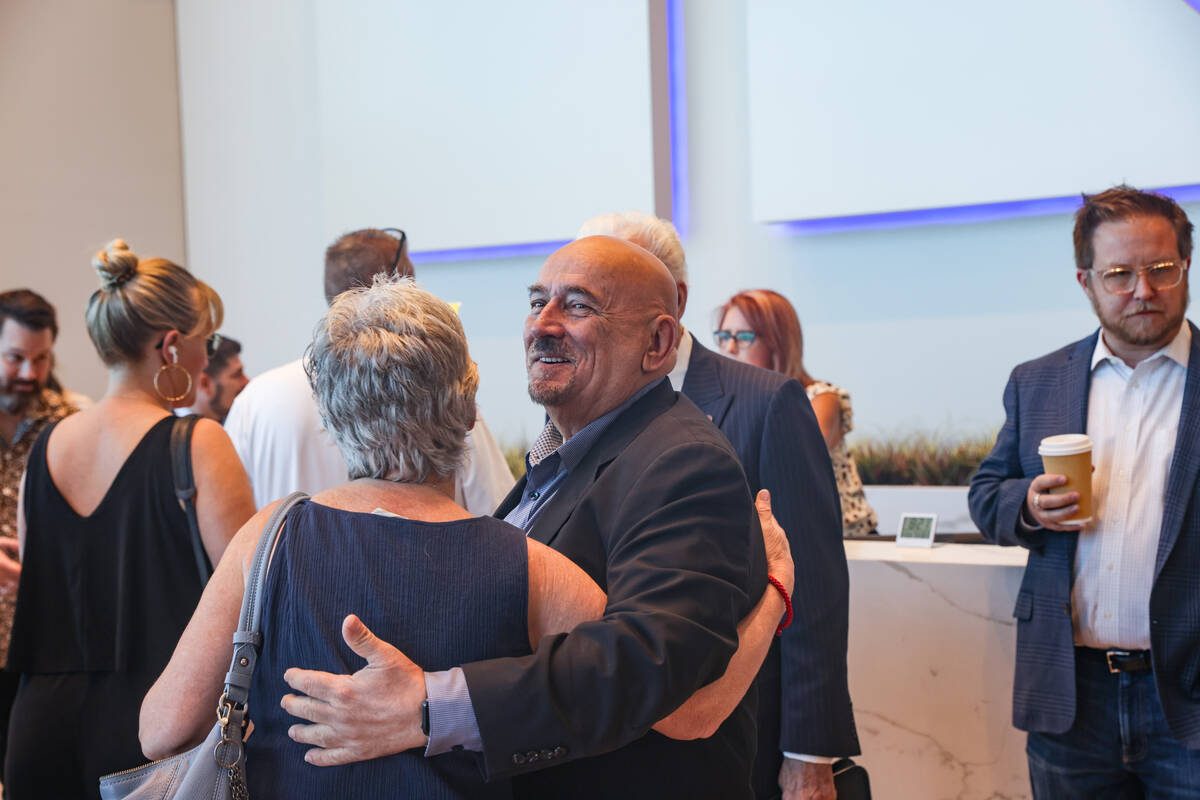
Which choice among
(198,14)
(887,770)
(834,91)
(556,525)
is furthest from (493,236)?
(556,525)

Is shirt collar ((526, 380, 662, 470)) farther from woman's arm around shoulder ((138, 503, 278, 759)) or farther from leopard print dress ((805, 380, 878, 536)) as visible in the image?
leopard print dress ((805, 380, 878, 536))

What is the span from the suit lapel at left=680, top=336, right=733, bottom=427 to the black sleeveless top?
3.28 ft

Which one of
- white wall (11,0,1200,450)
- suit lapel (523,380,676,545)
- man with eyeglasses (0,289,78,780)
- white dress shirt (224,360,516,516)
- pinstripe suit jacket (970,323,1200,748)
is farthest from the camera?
white wall (11,0,1200,450)

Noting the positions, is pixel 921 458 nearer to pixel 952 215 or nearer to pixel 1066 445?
pixel 952 215

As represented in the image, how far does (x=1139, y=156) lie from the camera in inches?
162

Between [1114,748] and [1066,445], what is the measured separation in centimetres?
63

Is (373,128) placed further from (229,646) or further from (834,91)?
(229,646)

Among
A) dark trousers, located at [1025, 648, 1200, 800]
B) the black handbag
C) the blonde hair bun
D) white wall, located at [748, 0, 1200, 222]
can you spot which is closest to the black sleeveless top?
the blonde hair bun

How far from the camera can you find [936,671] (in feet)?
8.81

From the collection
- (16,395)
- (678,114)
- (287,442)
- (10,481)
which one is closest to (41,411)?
(16,395)

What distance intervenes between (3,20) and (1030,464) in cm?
529

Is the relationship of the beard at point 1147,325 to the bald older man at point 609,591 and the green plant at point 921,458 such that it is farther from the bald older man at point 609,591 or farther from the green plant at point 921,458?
the green plant at point 921,458

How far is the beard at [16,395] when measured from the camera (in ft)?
9.95

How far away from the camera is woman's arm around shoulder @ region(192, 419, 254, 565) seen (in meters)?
1.92
